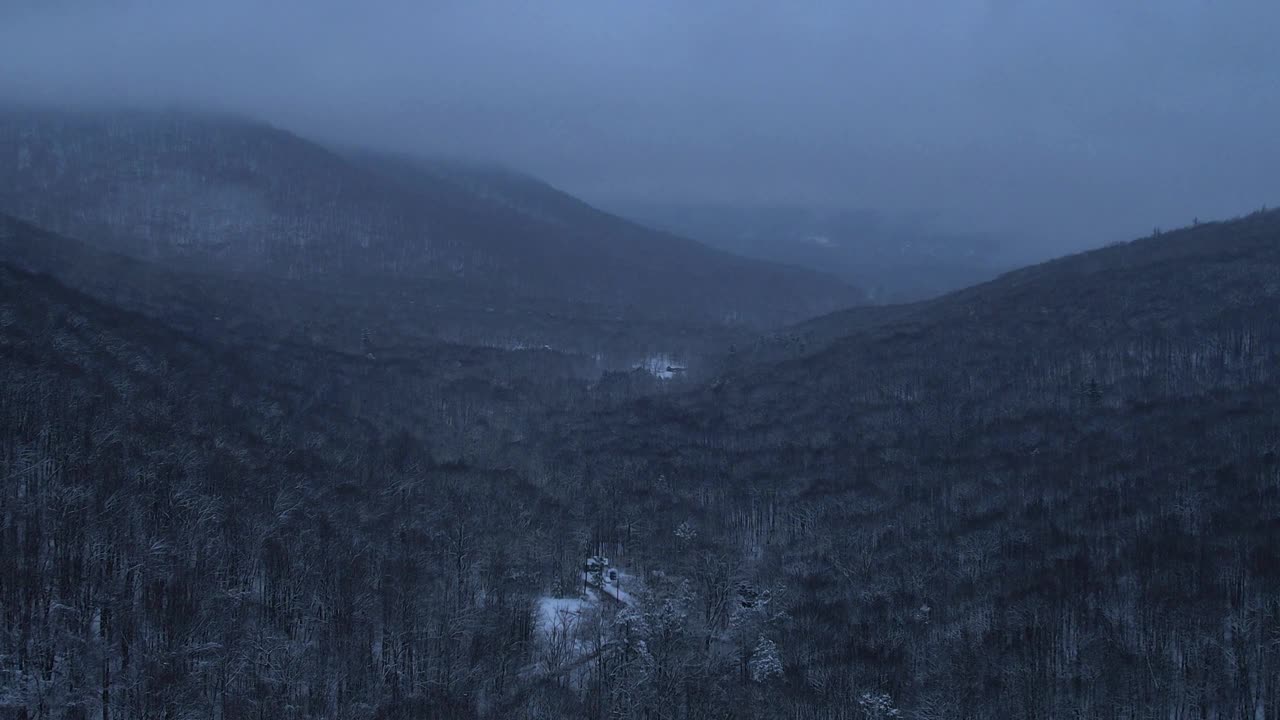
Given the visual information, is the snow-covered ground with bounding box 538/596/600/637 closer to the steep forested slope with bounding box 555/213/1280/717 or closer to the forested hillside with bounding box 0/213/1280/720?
the forested hillside with bounding box 0/213/1280/720

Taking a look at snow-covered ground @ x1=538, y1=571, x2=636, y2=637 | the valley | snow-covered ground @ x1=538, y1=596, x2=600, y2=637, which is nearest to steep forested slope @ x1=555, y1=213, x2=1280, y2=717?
the valley

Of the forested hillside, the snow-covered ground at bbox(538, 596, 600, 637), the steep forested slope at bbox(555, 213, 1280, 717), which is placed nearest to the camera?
the forested hillside

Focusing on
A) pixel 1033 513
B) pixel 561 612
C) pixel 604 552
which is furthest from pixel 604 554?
pixel 1033 513

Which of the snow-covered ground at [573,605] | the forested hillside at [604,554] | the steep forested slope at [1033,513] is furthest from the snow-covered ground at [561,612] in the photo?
the steep forested slope at [1033,513]

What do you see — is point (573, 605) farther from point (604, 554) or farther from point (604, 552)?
point (604, 552)

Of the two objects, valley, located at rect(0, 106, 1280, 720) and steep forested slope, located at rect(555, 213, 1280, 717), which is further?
steep forested slope, located at rect(555, 213, 1280, 717)

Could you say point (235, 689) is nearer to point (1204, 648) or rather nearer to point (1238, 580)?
point (1204, 648)

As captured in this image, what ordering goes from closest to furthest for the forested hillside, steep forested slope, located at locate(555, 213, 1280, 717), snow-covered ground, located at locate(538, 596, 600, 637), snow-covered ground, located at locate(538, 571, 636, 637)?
the forested hillside
steep forested slope, located at locate(555, 213, 1280, 717)
snow-covered ground, located at locate(538, 596, 600, 637)
snow-covered ground, located at locate(538, 571, 636, 637)

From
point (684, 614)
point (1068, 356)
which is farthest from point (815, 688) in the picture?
point (1068, 356)
